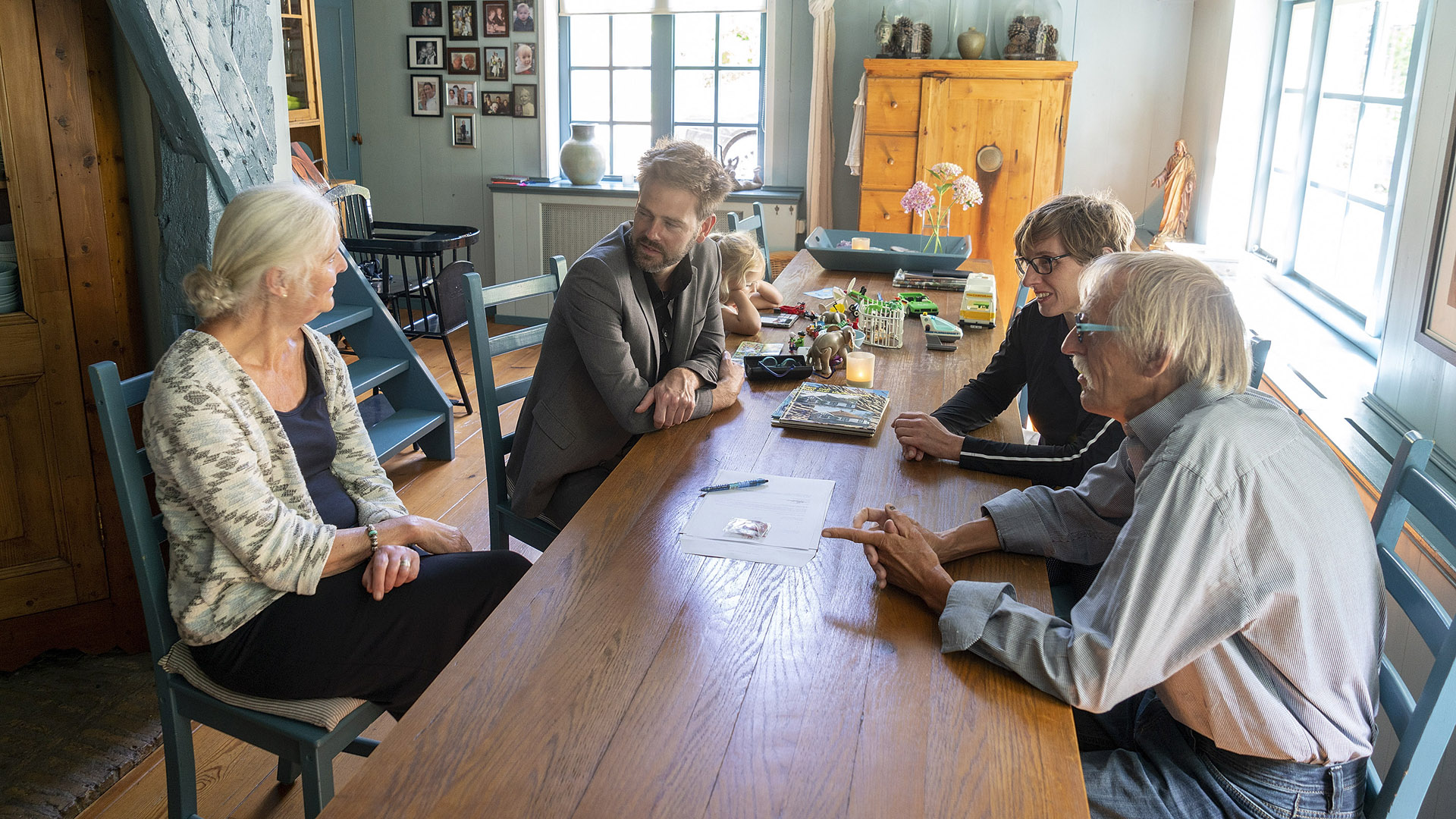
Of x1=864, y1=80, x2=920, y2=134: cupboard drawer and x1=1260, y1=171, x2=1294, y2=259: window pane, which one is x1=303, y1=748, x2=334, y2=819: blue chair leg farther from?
x1=864, y1=80, x2=920, y2=134: cupboard drawer

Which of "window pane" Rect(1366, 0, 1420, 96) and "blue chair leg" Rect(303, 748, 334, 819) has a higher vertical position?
"window pane" Rect(1366, 0, 1420, 96)

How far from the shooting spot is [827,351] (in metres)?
2.42

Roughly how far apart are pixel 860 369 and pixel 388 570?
1.16m

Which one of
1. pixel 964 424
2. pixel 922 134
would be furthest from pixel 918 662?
pixel 922 134

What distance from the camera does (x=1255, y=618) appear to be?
3.56 ft

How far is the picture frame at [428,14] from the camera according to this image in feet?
19.7

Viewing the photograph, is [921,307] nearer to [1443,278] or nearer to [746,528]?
[1443,278]

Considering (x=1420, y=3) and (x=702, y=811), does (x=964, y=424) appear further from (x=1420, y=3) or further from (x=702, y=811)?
(x=1420, y=3)

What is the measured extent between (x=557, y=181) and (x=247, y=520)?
4.86 metres

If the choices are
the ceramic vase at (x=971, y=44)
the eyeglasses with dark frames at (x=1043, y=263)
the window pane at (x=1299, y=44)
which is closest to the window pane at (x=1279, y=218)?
the window pane at (x=1299, y=44)

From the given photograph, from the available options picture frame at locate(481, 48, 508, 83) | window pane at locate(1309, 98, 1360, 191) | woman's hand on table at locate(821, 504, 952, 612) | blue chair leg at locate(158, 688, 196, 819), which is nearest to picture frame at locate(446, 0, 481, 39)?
picture frame at locate(481, 48, 508, 83)

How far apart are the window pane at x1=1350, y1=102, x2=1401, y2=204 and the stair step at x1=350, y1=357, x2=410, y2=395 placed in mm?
3320

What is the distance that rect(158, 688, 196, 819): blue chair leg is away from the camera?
1.65 m

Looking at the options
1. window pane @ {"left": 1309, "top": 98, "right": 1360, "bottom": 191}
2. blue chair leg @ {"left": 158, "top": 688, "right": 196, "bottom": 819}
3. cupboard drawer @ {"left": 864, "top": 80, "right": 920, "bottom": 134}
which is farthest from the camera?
cupboard drawer @ {"left": 864, "top": 80, "right": 920, "bottom": 134}
